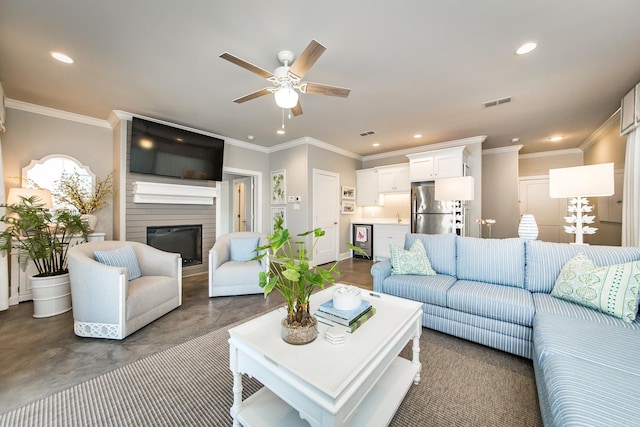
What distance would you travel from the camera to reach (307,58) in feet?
5.97

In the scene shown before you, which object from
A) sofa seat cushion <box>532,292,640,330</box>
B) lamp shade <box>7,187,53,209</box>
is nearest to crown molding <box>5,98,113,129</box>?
lamp shade <box>7,187,53,209</box>

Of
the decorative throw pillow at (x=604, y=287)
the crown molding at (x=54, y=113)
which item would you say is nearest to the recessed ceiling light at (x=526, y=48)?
the decorative throw pillow at (x=604, y=287)

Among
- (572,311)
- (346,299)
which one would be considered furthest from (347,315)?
(572,311)

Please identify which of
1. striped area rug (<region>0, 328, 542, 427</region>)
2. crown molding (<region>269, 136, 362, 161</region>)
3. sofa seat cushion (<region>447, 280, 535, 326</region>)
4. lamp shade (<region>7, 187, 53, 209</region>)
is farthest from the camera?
crown molding (<region>269, 136, 362, 161</region>)

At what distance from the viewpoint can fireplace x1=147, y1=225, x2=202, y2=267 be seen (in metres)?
3.94

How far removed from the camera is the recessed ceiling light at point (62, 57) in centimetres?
220

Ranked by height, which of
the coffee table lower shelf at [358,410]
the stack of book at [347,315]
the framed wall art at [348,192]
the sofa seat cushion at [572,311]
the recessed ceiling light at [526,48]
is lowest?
the coffee table lower shelf at [358,410]

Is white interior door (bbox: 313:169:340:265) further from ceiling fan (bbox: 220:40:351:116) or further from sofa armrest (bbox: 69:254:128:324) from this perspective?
sofa armrest (bbox: 69:254:128:324)

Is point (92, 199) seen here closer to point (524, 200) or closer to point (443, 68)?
point (443, 68)

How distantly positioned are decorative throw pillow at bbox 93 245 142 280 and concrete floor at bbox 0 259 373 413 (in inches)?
24.8

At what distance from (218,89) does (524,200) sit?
7199 millimetres

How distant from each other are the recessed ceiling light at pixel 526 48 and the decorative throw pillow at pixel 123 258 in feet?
14.5

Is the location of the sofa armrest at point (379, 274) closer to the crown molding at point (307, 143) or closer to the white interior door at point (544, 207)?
the crown molding at point (307, 143)

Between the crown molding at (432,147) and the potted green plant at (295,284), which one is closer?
the potted green plant at (295,284)
